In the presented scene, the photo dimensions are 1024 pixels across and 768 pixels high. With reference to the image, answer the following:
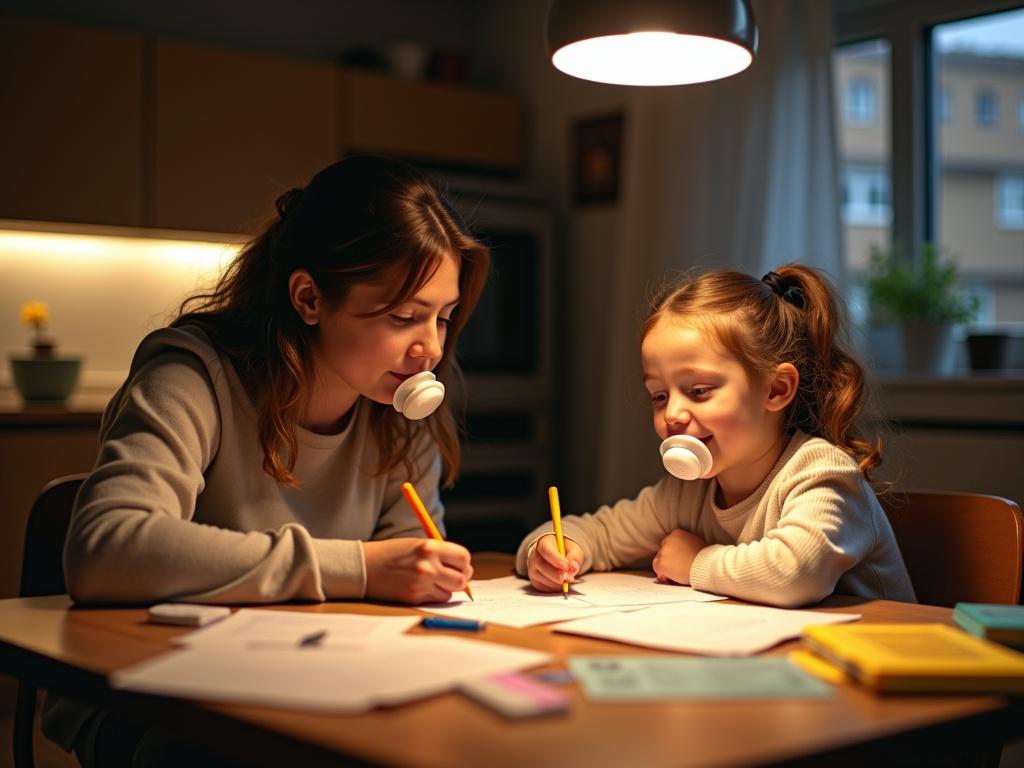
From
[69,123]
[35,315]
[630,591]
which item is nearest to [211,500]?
[630,591]

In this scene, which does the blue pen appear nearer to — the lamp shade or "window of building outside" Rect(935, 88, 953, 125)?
the lamp shade

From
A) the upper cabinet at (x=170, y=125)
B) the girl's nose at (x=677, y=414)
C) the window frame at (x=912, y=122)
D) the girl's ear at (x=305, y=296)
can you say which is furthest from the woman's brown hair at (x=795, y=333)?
the window frame at (x=912, y=122)

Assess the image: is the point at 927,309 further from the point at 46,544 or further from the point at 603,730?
the point at 603,730

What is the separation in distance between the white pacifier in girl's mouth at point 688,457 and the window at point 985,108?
2.34 metres

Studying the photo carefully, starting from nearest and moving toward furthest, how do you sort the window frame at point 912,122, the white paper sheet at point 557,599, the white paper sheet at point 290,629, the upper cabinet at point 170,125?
the white paper sheet at point 290,629
the white paper sheet at point 557,599
the upper cabinet at point 170,125
the window frame at point 912,122

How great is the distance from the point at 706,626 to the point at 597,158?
3230 mm

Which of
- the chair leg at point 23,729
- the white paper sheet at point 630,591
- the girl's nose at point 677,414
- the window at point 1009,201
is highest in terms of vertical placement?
the window at point 1009,201

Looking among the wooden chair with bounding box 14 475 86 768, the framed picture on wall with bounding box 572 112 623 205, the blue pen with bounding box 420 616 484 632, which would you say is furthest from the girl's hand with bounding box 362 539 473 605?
the framed picture on wall with bounding box 572 112 623 205

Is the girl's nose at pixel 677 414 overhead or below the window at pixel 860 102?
below

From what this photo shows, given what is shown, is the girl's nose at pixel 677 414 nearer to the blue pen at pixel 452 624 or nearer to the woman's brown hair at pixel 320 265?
the woman's brown hair at pixel 320 265

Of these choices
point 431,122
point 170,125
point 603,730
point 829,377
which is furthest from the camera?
point 431,122

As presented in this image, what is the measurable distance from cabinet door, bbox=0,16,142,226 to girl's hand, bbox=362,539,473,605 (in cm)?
248

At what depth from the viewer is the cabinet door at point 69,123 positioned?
3270 millimetres

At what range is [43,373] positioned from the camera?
10.6ft
